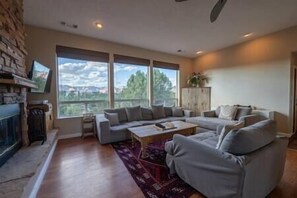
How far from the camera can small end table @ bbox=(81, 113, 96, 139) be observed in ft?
14.2

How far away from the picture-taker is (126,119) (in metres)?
4.54

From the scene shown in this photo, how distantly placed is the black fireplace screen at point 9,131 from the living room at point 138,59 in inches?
23.9

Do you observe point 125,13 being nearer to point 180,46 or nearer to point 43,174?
point 180,46

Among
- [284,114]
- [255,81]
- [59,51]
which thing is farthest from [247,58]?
[59,51]

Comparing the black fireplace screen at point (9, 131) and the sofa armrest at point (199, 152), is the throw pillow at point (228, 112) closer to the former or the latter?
the sofa armrest at point (199, 152)

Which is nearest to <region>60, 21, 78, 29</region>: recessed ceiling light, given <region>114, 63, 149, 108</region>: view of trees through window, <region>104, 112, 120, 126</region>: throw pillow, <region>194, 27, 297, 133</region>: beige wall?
<region>114, 63, 149, 108</region>: view of trees through window

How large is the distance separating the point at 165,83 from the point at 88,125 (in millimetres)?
3293

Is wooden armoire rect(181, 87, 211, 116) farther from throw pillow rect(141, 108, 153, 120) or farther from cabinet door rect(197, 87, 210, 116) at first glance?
throw pillow rect(141, 108, 153, 120)

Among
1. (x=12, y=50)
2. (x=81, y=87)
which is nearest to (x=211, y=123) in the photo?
(x=81, y=87)

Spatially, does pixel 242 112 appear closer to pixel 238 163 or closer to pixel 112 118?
pixel 238 163

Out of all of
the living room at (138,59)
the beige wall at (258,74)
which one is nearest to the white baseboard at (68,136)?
the living room at (138,59)

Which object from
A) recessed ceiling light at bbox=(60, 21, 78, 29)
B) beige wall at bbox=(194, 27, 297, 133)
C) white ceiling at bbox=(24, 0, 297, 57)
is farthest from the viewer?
beige wall at bbox=(194, 27, 297, 133)

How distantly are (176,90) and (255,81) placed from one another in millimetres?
2794

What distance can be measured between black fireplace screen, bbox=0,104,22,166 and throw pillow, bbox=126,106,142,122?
251cm
